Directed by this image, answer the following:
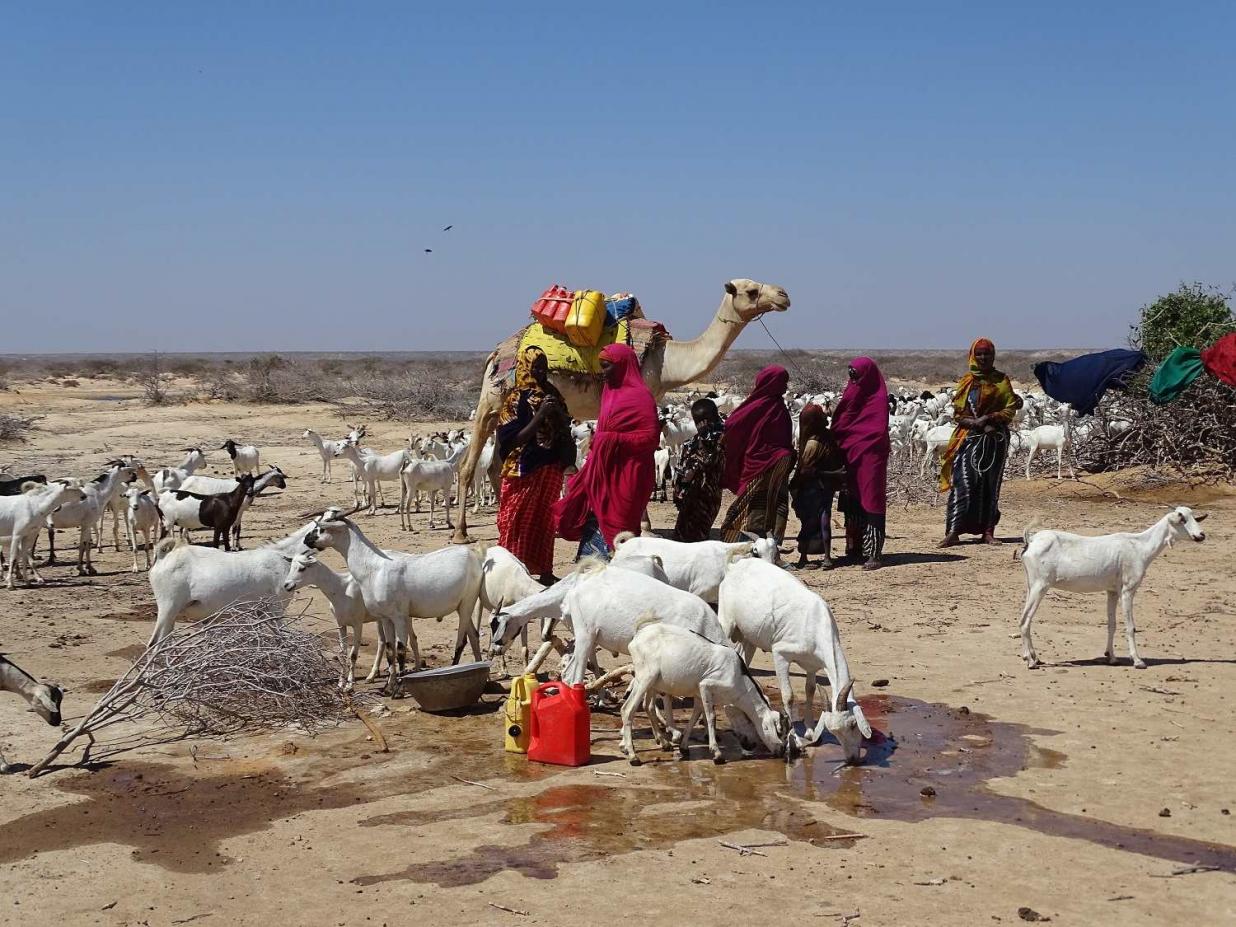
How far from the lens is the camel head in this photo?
1683 centimetres

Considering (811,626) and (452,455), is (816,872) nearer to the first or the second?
(811,626)

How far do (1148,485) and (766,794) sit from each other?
14.0 meters

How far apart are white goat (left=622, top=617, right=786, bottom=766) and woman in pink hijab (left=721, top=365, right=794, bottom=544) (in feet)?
19.8

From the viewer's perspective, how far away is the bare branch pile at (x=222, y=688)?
A: 8.31 meters

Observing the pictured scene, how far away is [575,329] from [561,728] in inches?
351

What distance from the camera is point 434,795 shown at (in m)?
7.11

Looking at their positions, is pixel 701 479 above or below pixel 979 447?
below

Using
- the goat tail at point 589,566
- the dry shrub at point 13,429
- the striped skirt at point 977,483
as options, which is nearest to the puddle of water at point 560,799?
the goat tail at point 589,566

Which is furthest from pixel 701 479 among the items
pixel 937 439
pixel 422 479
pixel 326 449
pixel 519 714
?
pixel 326 449

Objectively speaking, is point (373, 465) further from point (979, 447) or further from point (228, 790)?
point (228, 790)

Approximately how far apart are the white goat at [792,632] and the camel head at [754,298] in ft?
28.2

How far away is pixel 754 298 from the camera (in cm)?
1695

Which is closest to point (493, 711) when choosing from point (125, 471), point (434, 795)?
point (434, 795)

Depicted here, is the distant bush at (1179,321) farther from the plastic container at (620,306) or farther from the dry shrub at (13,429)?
the dry shrub at (13,429)
